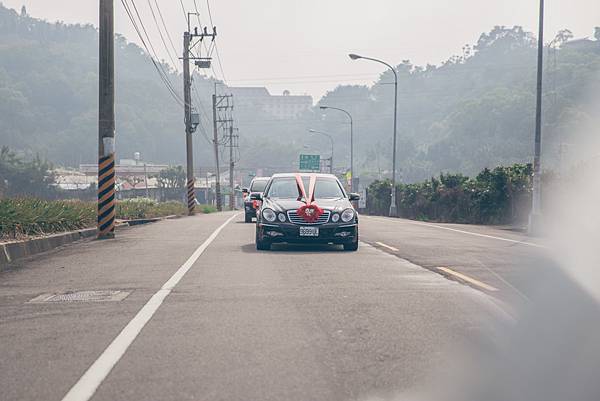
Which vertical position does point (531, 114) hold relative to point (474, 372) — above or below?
above

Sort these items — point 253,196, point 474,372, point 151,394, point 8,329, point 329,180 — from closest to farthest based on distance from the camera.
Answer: point 151,394
point 474,372
point 8,329
point 253,196
point 329,180

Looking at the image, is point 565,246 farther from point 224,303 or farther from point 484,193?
point 484,193

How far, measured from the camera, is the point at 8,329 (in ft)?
23.2

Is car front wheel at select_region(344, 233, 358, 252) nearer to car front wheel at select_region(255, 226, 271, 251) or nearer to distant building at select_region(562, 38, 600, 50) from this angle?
car front wheel at select_region(255, 226, 271, 251)

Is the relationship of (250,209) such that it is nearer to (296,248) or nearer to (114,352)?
(296,248)

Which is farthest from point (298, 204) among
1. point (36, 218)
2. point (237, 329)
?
point (237, 329)

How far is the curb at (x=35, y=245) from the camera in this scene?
13.6 m

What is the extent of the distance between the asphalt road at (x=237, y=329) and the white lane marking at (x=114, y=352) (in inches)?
0.6

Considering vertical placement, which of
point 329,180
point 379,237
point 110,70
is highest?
point 110,70

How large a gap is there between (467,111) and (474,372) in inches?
5111

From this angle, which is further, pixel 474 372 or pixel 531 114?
pixel 531 114

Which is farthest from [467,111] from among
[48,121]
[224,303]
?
[224,303]

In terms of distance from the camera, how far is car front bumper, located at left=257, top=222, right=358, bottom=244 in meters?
14.5

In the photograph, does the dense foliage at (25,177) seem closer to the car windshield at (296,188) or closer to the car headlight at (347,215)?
the car windshield at (296,188)
